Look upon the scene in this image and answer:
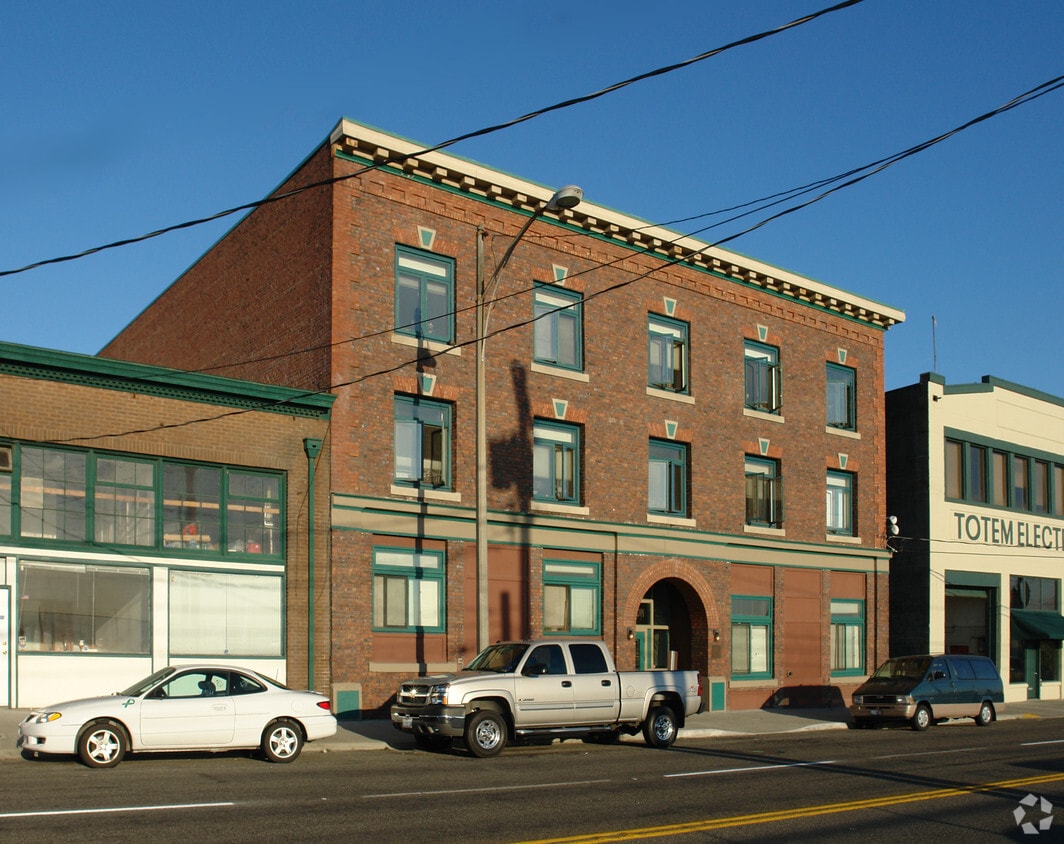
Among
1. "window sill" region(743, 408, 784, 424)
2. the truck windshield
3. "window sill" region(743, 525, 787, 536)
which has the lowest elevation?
the truck windshield

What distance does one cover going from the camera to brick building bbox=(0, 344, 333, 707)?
20766 millimetres

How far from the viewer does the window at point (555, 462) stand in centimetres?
2792

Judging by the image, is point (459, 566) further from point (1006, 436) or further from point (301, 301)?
point (1006, 436)

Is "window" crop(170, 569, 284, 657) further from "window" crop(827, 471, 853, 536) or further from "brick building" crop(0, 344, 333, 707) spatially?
"window" crop(827, 471, 853, 536)

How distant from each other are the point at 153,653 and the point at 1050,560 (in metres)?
33.5

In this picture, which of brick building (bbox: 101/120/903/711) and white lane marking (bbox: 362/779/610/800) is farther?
brick building (bbox: 101/120/903/711)

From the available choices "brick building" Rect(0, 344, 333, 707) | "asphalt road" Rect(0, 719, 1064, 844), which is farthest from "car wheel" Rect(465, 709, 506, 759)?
"brick building" Rect(0, 344, 333, 707)

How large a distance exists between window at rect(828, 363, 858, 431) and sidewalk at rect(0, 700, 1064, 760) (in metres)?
8.55

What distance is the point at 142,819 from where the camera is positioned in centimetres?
1152

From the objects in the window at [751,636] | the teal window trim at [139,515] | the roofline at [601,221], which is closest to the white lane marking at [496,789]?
the teal window trim at [139,515]

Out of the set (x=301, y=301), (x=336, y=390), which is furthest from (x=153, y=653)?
(x=301, y=301)

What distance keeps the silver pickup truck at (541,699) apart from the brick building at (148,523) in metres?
4.53

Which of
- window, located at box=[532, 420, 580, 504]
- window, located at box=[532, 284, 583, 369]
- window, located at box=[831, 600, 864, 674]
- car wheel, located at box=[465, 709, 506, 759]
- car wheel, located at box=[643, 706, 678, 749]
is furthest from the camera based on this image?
window, located at box=[831, 600, 864, 674]

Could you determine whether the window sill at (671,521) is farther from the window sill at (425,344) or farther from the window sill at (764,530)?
the window sill at (425,344)
